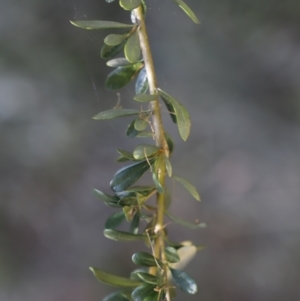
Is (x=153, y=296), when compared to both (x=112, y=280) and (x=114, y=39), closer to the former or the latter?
(x=112, y=280)

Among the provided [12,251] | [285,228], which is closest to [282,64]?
[285,228]

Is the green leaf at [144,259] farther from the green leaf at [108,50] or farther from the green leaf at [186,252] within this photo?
the green leaf at [108,50]

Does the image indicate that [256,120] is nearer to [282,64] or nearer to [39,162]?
[282,64]

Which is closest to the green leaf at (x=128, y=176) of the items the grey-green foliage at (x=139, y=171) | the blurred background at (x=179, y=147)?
the grey-green foliage at (x=139, y=171)

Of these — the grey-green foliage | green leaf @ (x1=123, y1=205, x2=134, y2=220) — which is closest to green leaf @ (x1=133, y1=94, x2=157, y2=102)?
the grey-green foliage

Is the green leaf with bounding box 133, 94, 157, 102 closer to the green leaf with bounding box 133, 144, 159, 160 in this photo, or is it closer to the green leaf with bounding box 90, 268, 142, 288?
the green leaf with bounding box 133, 144, 159, 160
